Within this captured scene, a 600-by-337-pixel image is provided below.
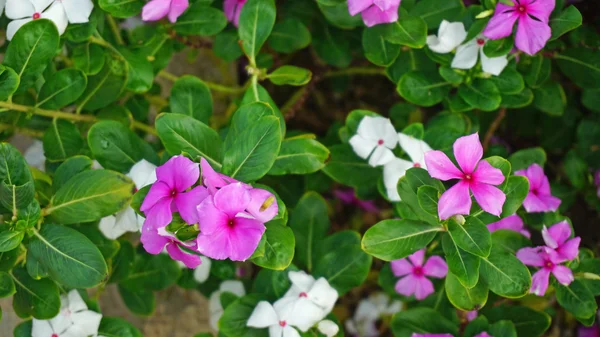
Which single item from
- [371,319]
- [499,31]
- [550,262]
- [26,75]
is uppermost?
[26,75]

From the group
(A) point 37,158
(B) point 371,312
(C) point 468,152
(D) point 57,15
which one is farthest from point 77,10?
(B) point 371,312

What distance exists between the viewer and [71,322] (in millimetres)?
1319

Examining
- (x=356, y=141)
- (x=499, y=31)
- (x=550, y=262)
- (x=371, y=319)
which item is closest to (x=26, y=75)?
(x=356, y=141)

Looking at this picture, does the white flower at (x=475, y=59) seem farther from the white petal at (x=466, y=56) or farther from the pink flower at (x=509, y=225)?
the pink flower at (x=509, y=225)

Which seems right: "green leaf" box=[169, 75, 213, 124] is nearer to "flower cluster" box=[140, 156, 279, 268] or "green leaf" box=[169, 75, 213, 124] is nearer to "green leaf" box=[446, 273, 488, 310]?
"flower cluster" box=[140, 156, 279, 268]

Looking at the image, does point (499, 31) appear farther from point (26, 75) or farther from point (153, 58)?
point (26, 75)

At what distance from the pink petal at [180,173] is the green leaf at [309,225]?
513 mm

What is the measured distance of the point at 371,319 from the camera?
2057 millimetres

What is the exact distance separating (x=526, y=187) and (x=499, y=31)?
0.32m

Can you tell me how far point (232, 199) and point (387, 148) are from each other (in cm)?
51

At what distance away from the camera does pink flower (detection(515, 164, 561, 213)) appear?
1.33m

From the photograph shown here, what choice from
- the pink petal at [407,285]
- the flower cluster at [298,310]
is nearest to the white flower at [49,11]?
the flower cluster at [298,310]

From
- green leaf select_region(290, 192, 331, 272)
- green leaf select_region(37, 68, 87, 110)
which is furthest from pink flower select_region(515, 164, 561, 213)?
green leaf select_region(37, 68, 87, 110)

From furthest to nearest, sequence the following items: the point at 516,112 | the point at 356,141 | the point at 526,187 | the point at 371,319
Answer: the point at 371,319 < the point at 516,112 < the point at 356,141 < the point at 526,187
